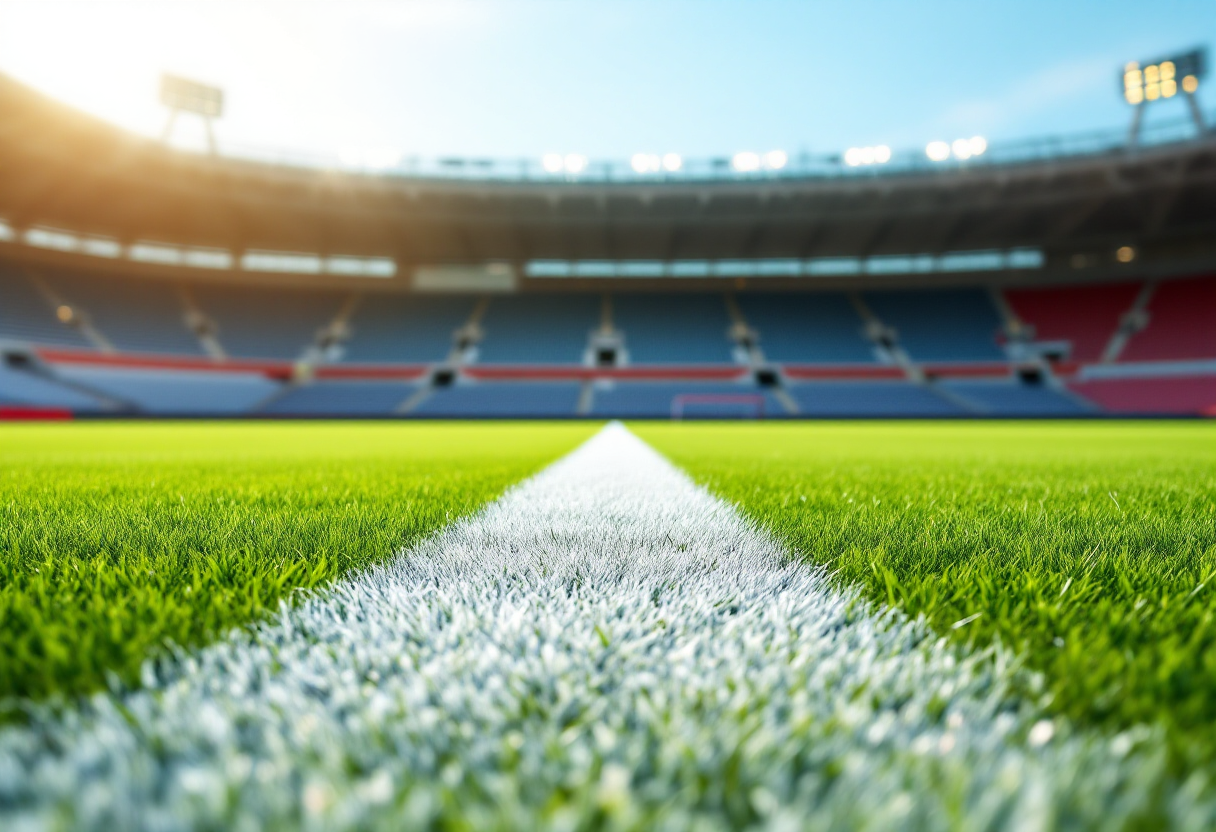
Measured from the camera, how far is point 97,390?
20797 millimetres

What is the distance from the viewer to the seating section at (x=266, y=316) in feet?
83.3

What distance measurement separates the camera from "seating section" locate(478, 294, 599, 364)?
26125 mm

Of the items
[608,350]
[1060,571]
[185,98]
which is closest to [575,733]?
[1060,571]

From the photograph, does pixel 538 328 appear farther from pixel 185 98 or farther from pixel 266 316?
pixel 185 98

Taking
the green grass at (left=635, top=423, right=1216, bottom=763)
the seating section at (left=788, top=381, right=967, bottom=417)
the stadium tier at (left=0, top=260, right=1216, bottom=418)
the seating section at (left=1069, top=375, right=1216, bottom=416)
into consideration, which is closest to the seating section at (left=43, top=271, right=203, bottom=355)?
the stadium tier at (left=0, top=260, right=1216, bottom=418)

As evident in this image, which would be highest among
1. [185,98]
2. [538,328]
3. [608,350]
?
[185,98]

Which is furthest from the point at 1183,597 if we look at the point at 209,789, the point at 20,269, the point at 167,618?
the point at 20,269

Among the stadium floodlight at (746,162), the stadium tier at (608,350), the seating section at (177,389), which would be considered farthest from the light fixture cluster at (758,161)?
the seating section at (177,389)

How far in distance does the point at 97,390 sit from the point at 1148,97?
34075mm

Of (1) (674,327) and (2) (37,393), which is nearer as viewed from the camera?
(2) (37,393)

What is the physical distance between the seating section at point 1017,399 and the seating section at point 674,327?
857 cm

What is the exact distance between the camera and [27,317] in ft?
70.6

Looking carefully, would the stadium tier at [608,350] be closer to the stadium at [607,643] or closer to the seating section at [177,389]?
the seating section at [177,389]

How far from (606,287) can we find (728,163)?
8.42 meters
